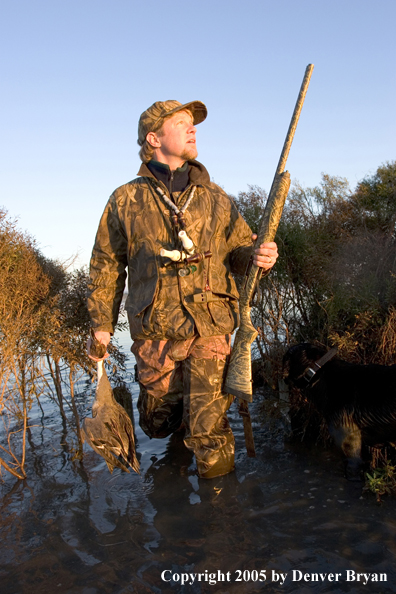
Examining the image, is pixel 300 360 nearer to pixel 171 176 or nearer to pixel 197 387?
pixel 197 387

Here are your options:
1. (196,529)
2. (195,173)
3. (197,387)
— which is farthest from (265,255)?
(196,529)

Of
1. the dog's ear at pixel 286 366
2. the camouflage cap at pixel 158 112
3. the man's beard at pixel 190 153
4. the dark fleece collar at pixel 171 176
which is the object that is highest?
the camouflage cap at pixel 158 112

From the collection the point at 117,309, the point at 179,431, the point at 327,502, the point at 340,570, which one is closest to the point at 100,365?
the point at 117,309

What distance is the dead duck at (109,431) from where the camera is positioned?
405cm

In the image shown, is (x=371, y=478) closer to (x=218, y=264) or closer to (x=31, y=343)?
(x=218, y=264)

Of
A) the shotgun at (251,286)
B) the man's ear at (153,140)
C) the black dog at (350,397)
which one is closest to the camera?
the black dog at (350,397)

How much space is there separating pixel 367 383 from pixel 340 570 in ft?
4.58

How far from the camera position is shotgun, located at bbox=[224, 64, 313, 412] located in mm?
3973

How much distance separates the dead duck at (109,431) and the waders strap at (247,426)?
3.33 feet

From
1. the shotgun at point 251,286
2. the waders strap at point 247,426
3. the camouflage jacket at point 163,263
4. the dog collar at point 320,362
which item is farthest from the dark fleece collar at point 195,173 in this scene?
the waders strap at point 247,426

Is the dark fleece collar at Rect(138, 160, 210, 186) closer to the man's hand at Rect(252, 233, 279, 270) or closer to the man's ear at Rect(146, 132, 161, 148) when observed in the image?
the man's ear at Rect(146, 132, 161, 148)

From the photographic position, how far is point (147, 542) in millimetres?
3250

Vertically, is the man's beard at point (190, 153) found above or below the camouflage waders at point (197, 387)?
above

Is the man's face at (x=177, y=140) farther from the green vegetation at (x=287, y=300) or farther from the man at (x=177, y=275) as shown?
the green vegetation at (x=287, y=300)
